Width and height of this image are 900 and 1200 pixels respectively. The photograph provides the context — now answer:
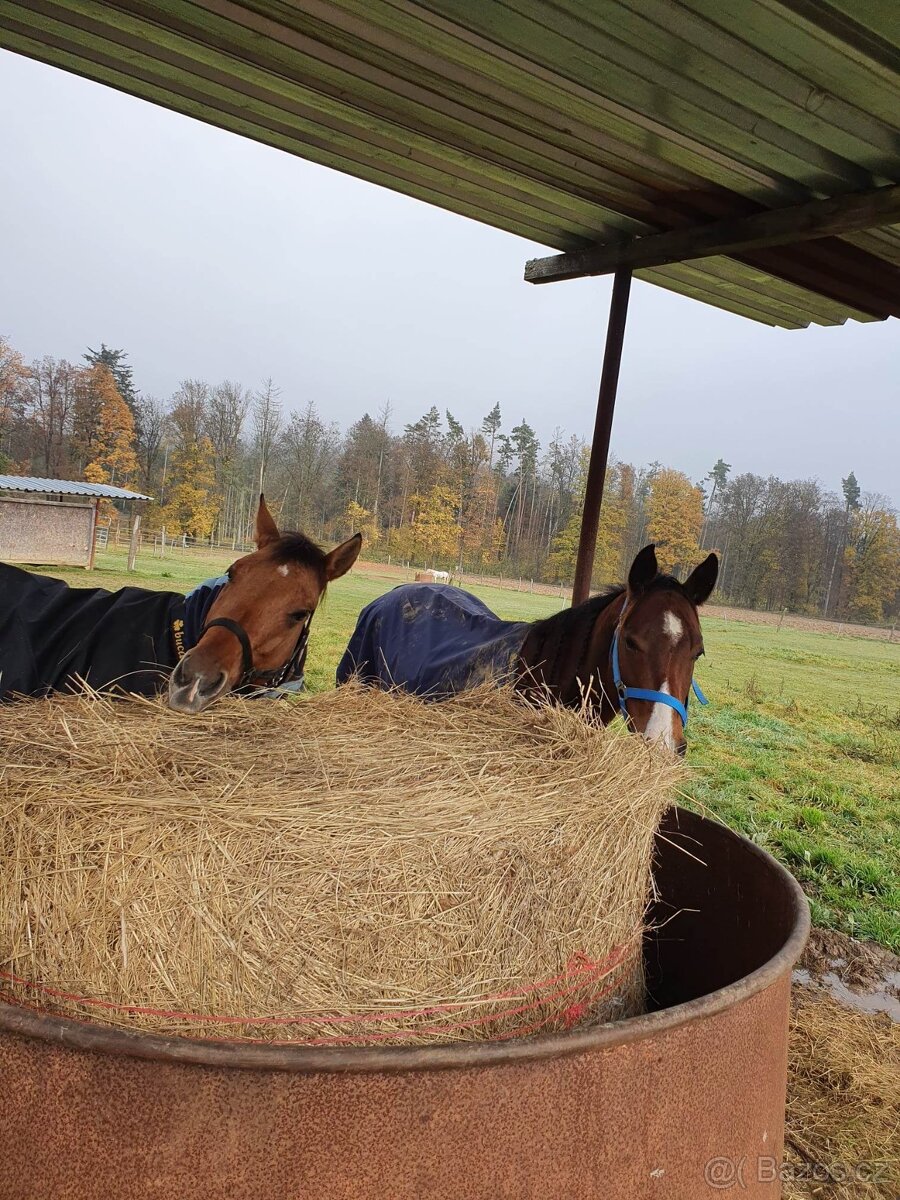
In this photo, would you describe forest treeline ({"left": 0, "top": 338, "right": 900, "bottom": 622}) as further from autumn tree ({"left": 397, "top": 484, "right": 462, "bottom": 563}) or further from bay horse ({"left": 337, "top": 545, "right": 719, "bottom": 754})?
bay horse ({"left": 337, "top": 545, "right": 719, "bottom": 754})

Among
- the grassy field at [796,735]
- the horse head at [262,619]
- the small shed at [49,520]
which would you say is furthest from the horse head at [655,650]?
the small shed at [49,520]

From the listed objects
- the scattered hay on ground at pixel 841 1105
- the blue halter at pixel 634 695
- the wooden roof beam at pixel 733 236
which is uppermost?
the wooden roof beam at pixel 733 236

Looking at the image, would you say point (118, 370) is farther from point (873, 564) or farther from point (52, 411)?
point (873, 564)

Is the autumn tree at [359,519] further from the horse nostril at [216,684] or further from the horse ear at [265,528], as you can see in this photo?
the horse nostril at [216,684]

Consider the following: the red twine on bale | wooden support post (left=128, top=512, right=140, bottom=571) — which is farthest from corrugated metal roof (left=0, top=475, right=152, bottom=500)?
the red twine on bale

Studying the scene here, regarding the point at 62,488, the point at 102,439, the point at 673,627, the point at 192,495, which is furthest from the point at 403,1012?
the point at 102,439

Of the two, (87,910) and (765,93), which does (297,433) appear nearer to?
(765,93)

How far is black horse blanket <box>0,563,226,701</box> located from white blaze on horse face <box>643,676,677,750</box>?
185 centimetres

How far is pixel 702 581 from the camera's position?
3025 millimetres

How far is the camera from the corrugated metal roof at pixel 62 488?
805cm

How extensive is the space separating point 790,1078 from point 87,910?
2484 millimetres

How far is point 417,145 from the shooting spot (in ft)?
9.55

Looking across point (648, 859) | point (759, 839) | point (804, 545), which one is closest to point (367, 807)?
point (648, 859)

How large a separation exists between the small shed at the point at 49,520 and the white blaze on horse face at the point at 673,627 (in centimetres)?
711
